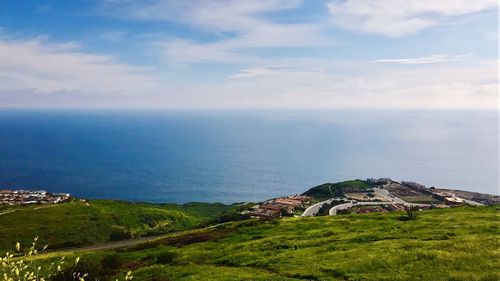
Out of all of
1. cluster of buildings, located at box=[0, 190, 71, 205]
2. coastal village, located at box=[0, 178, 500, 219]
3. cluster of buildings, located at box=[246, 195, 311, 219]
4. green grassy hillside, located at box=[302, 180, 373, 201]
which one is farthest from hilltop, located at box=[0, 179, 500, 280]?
cluster of buildings, located at box=[0, 190, 71, 205]

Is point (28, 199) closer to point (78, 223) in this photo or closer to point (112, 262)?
point (78, 223)

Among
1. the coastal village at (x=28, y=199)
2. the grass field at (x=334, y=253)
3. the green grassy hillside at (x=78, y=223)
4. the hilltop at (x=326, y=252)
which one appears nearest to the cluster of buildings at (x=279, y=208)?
the green grassy hillside at (x=78, y=223)

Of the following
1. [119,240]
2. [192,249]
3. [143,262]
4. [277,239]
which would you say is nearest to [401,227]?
[277,239]

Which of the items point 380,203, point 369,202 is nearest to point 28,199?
point 369,202

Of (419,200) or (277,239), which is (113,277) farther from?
(419,200)

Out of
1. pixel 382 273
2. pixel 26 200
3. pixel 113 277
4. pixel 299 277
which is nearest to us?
pixel 382 273

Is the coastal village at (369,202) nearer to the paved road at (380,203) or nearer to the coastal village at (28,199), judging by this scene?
the paved road at (380,203)
